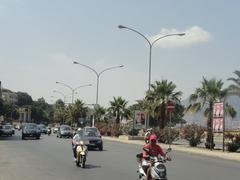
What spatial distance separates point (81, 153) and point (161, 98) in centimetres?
3938

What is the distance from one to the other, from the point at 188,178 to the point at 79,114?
118865mm

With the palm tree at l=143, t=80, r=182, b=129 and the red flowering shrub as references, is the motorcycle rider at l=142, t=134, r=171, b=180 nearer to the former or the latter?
the red flowering shrub

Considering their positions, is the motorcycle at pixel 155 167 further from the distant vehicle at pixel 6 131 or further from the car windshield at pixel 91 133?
the distant vehicle at pixel 6 131

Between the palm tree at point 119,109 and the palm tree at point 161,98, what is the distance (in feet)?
102

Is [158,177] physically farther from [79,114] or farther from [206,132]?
[79,114]

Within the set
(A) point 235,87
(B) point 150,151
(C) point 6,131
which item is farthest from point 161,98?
(B) point 150,151

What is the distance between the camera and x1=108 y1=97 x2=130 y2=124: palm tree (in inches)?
3669

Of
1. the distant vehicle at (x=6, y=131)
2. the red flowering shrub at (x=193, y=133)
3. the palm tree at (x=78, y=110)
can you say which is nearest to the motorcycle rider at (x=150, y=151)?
the red flowering shrub at (x=193, y=133)

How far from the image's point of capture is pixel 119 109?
9338cm

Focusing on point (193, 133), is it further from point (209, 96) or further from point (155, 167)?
point (155, 167)

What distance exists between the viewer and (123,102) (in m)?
93.4

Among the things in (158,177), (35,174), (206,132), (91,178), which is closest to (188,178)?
(91,178)

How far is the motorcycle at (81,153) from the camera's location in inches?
861

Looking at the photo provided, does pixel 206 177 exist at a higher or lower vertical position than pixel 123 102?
lower
